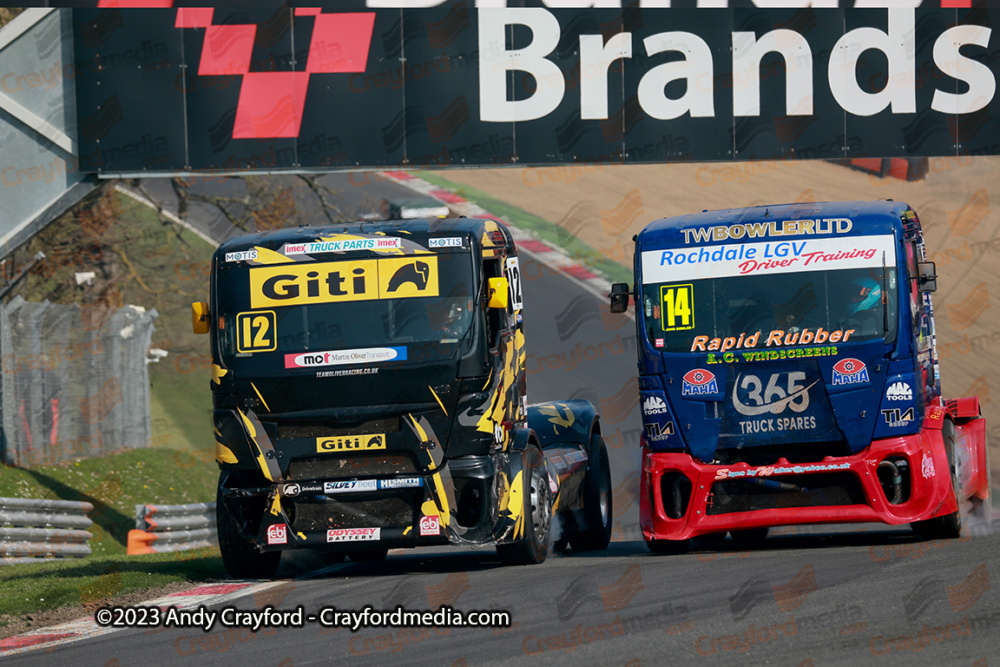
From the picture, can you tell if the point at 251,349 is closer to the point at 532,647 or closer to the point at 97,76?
the point at 532,647

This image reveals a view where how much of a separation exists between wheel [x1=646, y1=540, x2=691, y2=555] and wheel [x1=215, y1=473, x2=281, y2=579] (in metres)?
3.28

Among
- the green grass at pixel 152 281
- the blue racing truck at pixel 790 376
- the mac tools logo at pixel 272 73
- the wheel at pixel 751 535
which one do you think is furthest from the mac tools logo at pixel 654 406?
the green grass at pixel 152 281

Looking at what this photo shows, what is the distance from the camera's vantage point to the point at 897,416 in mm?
10914

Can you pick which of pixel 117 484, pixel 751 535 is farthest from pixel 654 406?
pixel 117 484

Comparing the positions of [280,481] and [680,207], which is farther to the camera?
[680,207]

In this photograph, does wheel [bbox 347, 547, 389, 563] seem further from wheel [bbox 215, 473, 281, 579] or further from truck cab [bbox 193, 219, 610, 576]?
truck cab [bbox 193, 219, 610, 576]

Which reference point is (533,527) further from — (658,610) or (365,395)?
(658,610)

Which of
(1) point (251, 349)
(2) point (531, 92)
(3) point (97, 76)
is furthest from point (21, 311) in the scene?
(1) point (251, 349)

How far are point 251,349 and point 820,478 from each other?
4.80m

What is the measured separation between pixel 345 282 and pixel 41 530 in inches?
255

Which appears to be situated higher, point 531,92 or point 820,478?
point 531,92

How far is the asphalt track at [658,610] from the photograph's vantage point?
689cm

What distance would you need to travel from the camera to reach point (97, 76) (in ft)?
56.3

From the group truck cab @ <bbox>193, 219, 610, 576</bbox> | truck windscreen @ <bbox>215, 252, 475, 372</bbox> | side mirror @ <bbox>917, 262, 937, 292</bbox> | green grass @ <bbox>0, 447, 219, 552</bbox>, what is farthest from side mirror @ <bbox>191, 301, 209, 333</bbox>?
green grass @ <bbox>0, 447, 219, 552</bbox>
